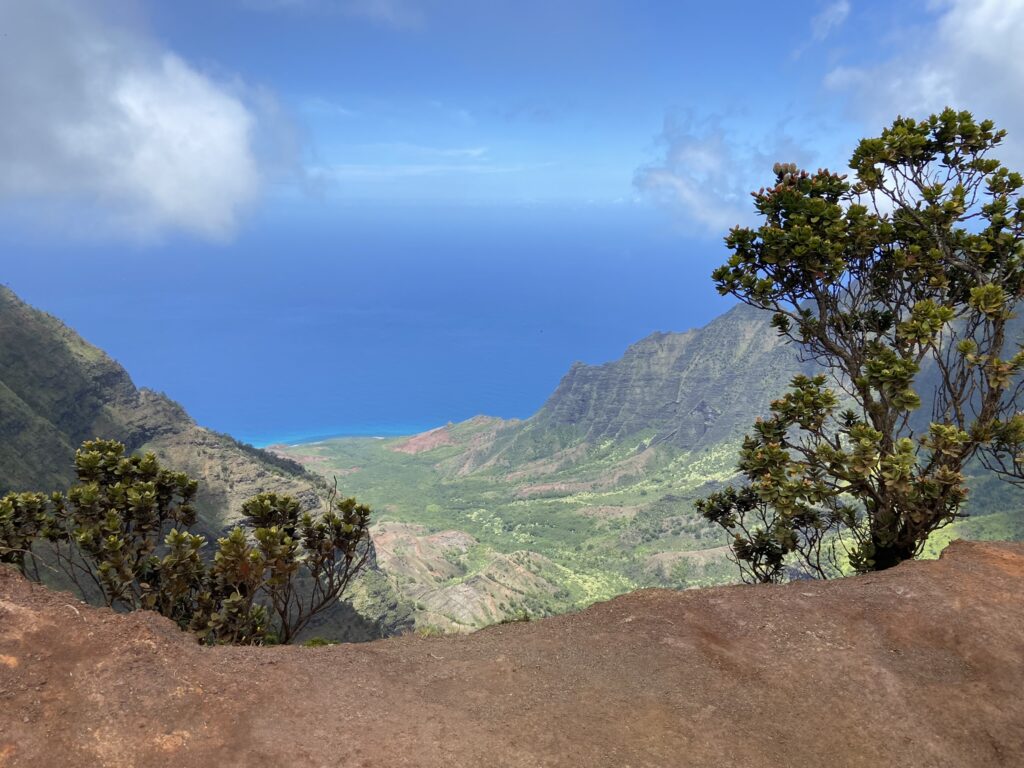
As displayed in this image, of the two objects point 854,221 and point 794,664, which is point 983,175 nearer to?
point 854,221

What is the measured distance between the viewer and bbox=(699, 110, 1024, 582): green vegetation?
611 inches

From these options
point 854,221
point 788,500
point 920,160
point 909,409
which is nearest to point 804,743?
point 788,500

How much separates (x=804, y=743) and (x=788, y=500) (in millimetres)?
7365

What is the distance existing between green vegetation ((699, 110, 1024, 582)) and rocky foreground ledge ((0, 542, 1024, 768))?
3.00 m

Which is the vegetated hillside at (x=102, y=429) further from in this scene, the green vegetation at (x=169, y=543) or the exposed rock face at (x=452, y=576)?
the green vegetation at (x=169, y=543)

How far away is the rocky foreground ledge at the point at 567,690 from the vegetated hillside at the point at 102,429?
5722 cm

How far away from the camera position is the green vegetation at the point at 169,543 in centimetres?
1614

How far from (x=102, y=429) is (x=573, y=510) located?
95904mm

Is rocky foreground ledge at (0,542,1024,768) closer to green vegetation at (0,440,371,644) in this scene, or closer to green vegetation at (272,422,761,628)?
green vegetation at (0,440,371,644)

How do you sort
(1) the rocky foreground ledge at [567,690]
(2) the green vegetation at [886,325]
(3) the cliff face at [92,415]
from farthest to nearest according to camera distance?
(3) the cliff face at [92,415], (2) the green vegetation at [886,325], (1) the rocky foreground ledge at [567,690]

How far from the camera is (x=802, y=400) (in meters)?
17.6

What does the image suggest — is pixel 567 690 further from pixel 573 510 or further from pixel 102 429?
pixel 573 510

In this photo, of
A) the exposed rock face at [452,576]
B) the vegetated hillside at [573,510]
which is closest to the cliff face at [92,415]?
the exposed rock face at [452,576]

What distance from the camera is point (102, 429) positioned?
8750cm
